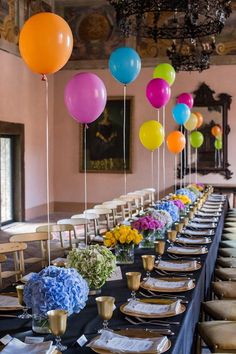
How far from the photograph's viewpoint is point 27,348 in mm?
2508

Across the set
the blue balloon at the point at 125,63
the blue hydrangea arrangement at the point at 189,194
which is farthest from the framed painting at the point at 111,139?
the blue balloon at the point at 125,63

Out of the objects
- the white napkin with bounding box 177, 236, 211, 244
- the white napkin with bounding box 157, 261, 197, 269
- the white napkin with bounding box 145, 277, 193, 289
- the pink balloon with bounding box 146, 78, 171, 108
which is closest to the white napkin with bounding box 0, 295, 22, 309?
the white napkin with bounding box 145, 277, 193, 289

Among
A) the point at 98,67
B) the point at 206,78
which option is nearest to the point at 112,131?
the point at 98,67

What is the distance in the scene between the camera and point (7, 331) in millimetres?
2854

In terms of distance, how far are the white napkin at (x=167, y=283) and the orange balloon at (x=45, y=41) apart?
6.21ft

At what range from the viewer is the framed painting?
15.1m

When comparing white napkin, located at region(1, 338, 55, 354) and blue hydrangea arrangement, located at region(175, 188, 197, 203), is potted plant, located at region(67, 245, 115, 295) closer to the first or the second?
white napkin, located at region(1, 338, 55, 354)

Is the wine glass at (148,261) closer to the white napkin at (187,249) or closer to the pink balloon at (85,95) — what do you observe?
the white napkin at (187,249)

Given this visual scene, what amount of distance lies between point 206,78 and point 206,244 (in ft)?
32.1

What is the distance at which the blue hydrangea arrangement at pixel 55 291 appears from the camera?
269 cm

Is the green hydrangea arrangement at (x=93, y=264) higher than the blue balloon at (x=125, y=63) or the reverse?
the reverse

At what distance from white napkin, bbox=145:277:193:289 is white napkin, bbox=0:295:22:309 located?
970 mm

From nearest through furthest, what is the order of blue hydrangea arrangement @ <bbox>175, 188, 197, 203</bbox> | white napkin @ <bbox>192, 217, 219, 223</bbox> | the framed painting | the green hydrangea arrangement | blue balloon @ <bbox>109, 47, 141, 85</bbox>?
1. the green hydrangea arrangement
2. blue balloon @ <bbox>109, 47, 141, 85</bbox>
3. white napkin @ <bbox>192, 217, 219, 223</bbox>
4. blue hydrangea arrangement @ <bbox>175, 188, 197, 203</bbox>
5. the framed painting

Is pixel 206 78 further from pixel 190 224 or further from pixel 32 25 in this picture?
pixel 32 25
